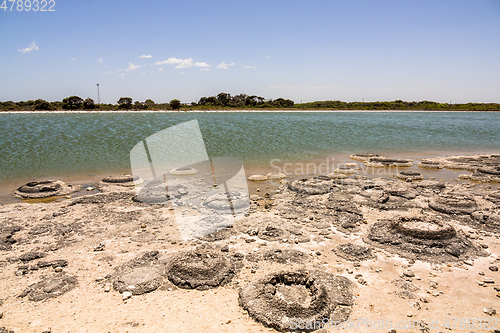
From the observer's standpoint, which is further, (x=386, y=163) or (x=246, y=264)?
(x=386, y=163)

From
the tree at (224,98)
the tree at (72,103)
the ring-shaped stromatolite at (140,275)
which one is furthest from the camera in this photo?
the tree at (224,98)

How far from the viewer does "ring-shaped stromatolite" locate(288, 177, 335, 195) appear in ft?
37.0

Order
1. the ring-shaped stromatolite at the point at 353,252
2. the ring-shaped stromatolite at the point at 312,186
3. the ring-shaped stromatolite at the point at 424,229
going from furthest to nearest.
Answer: the ring-shaped stromatolite at the point at 312,186 → the ring-shaped stromatolite at the point at 424,229 → the ring-shaped stromatolite at the point at 353,252

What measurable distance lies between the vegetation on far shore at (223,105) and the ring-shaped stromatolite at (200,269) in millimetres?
78605

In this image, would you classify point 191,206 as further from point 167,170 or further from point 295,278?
point 167,170

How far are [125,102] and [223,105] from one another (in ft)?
106

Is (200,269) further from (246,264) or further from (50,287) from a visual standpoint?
(50,287)

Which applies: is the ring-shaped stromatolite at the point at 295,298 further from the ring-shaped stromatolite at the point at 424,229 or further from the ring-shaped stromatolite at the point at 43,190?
the ring-shaped stromatolite at the point at 43,190

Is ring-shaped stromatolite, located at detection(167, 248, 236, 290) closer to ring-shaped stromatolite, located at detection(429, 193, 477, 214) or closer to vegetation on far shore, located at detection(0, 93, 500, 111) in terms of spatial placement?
ring-shaped stromatolite, located at detection(429, 193, 477, 214)

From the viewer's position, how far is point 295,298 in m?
5.12

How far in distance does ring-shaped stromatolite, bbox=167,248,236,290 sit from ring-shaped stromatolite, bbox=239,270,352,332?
1.97 feet

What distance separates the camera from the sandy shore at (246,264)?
459cm

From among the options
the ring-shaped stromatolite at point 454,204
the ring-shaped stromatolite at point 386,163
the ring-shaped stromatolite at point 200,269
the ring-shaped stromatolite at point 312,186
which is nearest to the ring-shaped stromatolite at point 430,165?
the ring-shaped stromatolite at point 386,163

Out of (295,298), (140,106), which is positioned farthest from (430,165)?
(140,106)
